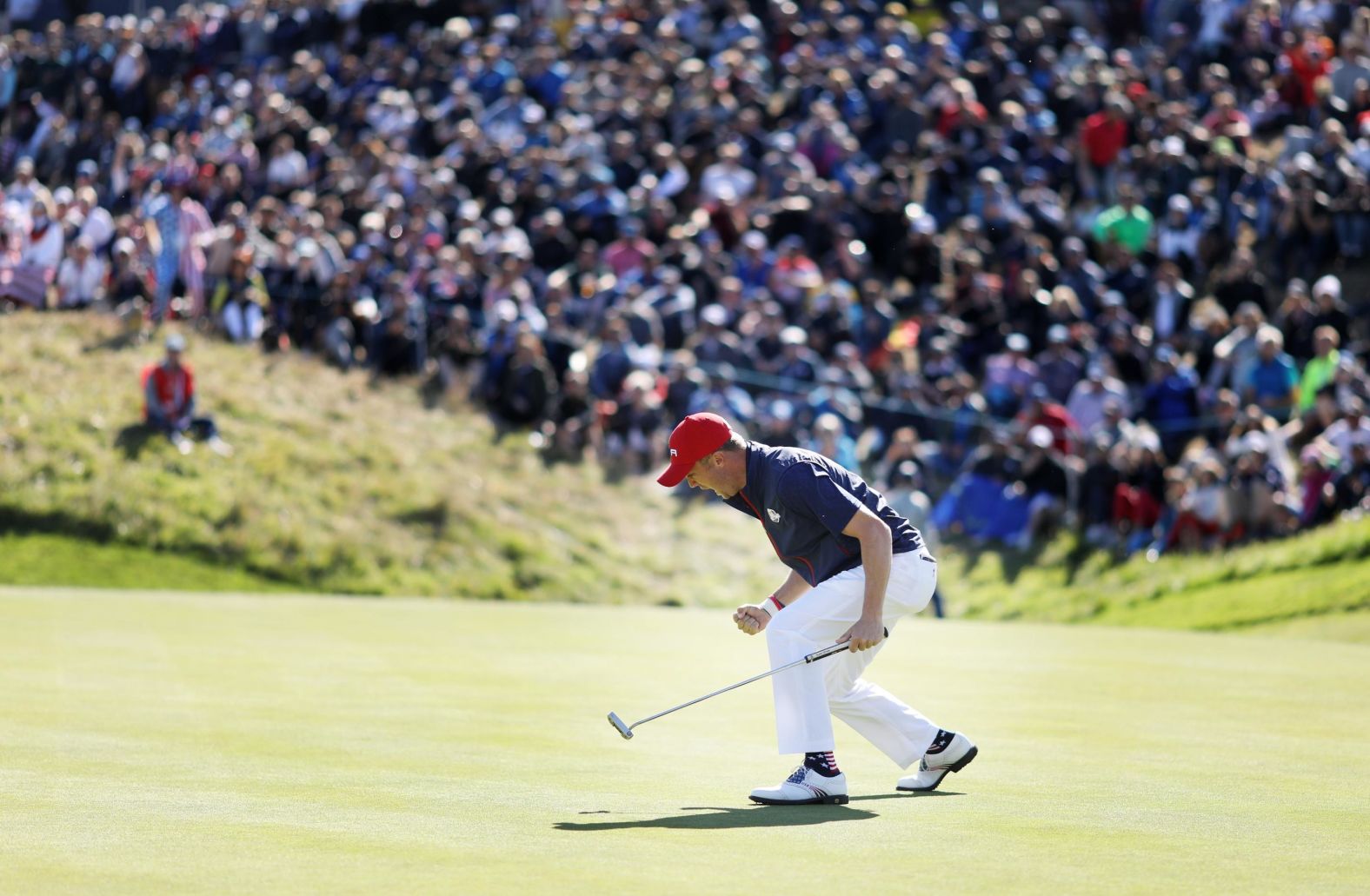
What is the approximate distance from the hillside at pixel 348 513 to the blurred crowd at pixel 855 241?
21.0 inches

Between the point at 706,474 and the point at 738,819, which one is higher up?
the point at 706,474

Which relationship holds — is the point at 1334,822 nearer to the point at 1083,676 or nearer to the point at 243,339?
the point at 1083,676

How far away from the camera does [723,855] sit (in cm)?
636

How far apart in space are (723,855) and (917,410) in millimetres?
17436

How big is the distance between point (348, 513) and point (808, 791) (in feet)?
54.9

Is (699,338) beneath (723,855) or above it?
beneath

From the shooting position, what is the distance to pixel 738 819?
288 inches

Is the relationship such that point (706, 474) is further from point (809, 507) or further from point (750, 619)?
point (750, 619)

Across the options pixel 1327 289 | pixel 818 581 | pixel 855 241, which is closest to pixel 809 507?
pixel 818 581

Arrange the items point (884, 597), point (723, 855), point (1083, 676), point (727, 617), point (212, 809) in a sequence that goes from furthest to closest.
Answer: point (727, 617) → point (1083, 676) → point (884, 597) → point (212, 809) → point (723, 855)

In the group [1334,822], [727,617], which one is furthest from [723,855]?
[727,617]

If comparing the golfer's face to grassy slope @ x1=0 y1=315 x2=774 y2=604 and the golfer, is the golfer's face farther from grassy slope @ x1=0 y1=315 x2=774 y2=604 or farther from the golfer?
grassy slope @ x1=0 y1=315 x2=774 y2=604

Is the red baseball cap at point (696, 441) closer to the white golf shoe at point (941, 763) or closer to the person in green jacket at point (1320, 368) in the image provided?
the white golf shoe at point (941, 763)

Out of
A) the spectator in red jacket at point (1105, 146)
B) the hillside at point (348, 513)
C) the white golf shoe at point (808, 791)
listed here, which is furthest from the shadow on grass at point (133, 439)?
the white golf shoe at point (808, 791)
